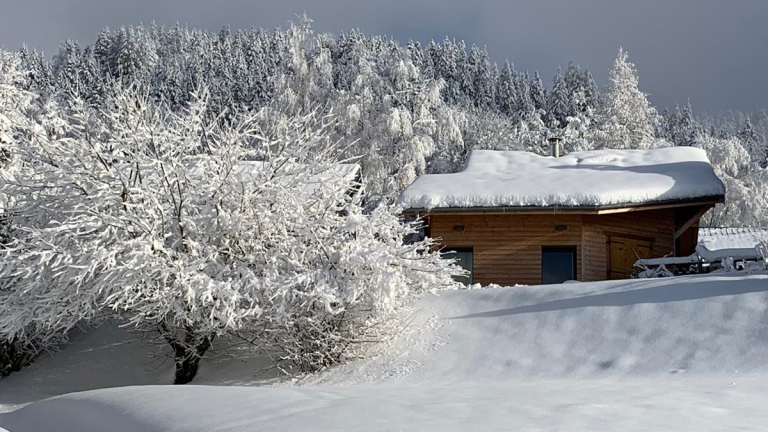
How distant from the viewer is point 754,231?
2500 cm

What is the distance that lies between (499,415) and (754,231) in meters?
21.2

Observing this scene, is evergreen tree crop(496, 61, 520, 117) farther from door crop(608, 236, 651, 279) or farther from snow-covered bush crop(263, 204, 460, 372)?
snow-covered bush crop(263, 204, 460, 372)

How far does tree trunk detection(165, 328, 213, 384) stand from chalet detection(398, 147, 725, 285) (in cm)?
678

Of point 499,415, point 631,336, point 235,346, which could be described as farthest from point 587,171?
point 499,415

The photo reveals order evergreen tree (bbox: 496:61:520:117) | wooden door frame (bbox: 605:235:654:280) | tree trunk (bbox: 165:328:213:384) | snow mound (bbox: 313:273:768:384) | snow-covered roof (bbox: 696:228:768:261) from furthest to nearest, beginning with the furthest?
evergreen tree (bbox: 496:61:520:117)
snow-covered roof (bbox: 696:228:768:261)
wooden door frame (bbox: 605:235:654:280)
tree trunk (bbox: 165:328:213:384)
snow mound (bbox: 313:273:768:384)

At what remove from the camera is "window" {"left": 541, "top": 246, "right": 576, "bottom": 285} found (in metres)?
19.9

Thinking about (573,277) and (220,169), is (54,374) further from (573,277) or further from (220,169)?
(573,277)

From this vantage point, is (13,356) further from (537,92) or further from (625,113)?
(537,92)

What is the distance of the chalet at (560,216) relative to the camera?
19172mm

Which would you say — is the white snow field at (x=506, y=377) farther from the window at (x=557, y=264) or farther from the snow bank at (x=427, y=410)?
the window at (x=557, y=264)

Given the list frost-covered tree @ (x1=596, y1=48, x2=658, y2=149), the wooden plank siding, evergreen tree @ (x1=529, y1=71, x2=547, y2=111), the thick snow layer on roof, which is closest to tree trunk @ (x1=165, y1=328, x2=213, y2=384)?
the thick snow layer on roof

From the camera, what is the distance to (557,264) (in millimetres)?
20000

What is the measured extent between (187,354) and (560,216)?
1000 cm

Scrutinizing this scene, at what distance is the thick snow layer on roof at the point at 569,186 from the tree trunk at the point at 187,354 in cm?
671
